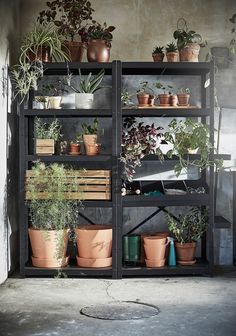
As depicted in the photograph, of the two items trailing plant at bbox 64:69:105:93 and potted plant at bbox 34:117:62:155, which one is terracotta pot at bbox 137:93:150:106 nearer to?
trailing plant at bbox 64:69:105:93

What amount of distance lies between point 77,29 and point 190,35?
1.17m

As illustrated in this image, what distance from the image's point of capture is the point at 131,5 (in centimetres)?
680

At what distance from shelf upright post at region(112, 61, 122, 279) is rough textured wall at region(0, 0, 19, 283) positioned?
1.08 metres

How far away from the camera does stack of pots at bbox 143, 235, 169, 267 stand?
6199 millimetres

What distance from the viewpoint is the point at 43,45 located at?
6207 mm

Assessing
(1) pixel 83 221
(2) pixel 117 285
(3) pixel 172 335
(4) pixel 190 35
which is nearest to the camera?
(3) pixel 172 335

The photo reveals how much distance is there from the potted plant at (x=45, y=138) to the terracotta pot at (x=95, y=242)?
0.87 metres

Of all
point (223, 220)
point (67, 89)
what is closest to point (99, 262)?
point (223, 220)

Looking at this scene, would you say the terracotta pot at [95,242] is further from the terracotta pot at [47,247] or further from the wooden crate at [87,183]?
the wooden crate at [87,183]

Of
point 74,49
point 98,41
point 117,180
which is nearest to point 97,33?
point 98,41

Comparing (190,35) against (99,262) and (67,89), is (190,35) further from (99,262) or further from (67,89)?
(99,262)

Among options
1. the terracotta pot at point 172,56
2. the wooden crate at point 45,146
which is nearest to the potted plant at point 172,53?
the terracotta pot at point 172,56

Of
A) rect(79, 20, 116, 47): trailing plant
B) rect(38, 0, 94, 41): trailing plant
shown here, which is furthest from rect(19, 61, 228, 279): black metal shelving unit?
rect(38, 0, 94, 41): trailing plant

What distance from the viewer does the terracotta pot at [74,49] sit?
628 cm
